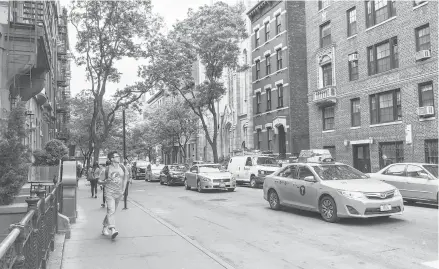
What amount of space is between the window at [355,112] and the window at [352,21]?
433 cm

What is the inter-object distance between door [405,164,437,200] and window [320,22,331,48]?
16.0m

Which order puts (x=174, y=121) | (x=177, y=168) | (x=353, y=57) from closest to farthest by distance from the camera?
(x=353, y=57)
(x=177, y=168)
(x=174, y=121)

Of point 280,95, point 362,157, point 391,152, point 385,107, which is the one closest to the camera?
point 391,152

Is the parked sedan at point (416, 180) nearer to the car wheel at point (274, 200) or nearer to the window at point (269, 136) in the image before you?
the car wheel at point (274, 200)

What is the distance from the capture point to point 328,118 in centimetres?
2755

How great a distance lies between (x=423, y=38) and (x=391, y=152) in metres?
6.19

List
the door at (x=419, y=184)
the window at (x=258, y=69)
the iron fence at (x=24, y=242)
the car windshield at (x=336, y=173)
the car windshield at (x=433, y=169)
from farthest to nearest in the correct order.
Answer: the window at (x=258, y=69) < the car windshield at (x=433, y=169) < the door at (x=419, y=184) < the car windshield at (x=336, y=173) < the iron fence at (x=24, y=242)

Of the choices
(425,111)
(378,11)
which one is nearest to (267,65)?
(378,11)

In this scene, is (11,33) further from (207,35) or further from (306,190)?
(207,35)

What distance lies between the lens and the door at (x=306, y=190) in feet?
35.0

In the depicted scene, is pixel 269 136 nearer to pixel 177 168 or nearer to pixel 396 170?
pixel 177 168

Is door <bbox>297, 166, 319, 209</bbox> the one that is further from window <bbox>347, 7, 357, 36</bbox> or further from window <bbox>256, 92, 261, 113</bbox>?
window <bbox>256, 92, 261, 113</bbox>

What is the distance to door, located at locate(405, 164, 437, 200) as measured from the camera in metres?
12.6

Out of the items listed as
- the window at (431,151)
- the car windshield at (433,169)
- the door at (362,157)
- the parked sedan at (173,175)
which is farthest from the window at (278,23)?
the car windshield at (433,169)
